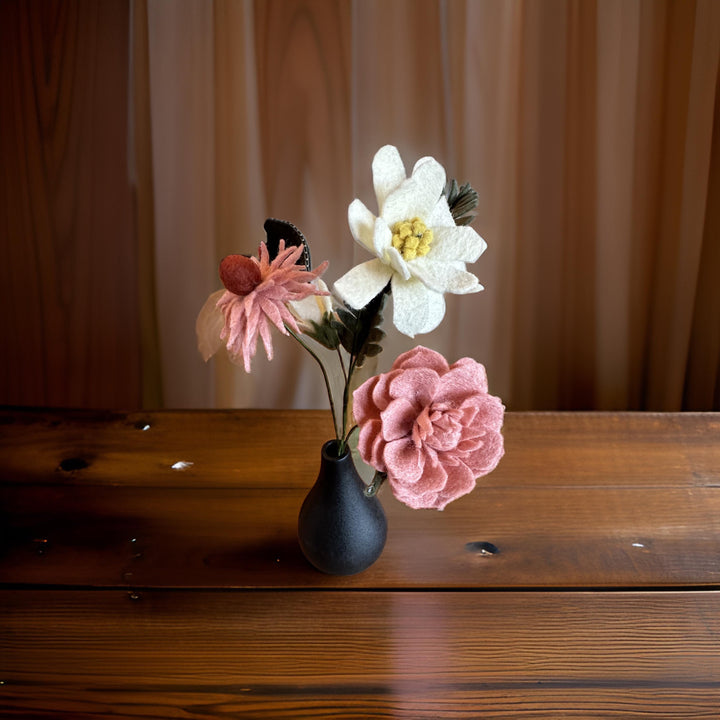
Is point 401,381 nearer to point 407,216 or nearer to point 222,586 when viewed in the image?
point 407,216

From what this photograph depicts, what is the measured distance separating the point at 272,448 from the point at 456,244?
51 cm

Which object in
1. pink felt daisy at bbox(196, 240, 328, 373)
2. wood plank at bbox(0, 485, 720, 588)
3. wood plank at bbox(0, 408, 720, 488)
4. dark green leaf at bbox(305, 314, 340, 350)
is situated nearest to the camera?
pink felt daisy at bbox(196, 240, 328, 373)

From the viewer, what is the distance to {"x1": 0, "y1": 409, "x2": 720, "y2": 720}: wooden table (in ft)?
1.87

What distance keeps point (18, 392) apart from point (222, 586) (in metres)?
0.98

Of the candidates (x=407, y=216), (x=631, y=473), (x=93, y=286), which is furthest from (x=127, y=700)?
(x=93, y=286)

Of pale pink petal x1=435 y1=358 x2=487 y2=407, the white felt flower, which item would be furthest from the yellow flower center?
pale pink petal x1=435 y1=358 x2=487 y2=407

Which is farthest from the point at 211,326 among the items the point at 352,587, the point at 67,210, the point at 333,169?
the point at 67,210

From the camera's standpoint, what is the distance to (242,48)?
1179 mm

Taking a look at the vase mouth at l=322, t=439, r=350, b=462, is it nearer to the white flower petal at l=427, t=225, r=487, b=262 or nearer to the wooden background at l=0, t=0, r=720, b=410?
the white flower petal at l=427, t=225, r=487, b=262

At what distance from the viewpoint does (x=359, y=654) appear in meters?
0.60

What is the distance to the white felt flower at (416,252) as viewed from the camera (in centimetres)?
50

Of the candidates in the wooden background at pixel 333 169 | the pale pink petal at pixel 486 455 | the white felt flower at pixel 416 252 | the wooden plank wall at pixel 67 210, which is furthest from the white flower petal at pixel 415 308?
the wooden plank wall at pixel 67 210

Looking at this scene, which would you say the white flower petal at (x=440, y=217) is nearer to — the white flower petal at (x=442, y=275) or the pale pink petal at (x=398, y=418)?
the white flower petal at (x=442, y=275)

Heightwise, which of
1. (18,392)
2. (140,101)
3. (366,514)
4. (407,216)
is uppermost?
(140,101)
